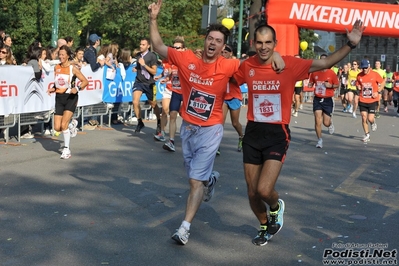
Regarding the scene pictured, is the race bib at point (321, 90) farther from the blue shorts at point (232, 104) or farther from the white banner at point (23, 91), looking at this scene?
the white banner at point (23, 91)

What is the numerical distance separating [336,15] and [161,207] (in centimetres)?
1100

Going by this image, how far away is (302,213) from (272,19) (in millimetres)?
10633

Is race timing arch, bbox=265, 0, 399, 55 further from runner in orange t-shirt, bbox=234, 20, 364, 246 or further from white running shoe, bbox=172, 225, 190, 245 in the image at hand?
white running shoe, bbox=172, 225, 190, 245

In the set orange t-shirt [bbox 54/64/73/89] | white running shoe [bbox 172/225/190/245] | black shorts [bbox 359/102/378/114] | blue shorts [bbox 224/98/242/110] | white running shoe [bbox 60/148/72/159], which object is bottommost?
white running shoe [bbox 60/148/72/159]

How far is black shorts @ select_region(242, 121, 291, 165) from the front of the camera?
6.54 metres

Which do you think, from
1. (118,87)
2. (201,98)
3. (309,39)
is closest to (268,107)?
(201,98)

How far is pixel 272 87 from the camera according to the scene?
6.55 m

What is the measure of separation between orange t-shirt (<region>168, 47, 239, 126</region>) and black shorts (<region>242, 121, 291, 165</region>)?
442 millimetres

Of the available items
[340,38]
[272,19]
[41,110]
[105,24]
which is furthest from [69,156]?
[340,38]

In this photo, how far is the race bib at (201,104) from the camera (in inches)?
271

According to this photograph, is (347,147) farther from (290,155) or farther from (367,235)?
(367,235)

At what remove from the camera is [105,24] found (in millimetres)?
47406

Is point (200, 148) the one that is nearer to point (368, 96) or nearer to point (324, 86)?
point (324, 86)

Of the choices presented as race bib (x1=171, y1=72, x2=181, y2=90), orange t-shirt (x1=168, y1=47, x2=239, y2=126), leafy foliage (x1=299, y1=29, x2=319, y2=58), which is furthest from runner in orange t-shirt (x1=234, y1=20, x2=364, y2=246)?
leafy foliage (x1=299, y1=29, x2=319, y2=58)
